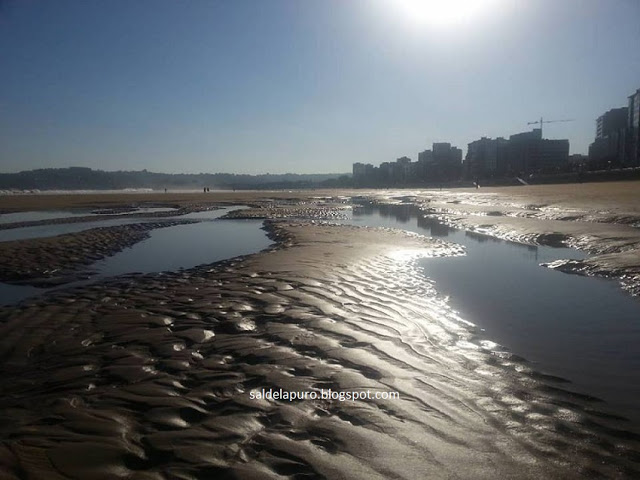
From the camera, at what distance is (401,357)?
5629 millimetres

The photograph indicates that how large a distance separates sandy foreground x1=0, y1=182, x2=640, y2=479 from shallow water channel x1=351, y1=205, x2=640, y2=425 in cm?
39

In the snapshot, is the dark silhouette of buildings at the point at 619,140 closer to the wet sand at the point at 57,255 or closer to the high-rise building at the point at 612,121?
the high-rise building at the point at 612,121

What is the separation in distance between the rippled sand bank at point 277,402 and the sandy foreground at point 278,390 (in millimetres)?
19

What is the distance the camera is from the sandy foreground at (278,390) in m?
3.43

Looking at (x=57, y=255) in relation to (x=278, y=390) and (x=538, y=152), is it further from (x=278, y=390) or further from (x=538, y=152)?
(x=538, y=152)

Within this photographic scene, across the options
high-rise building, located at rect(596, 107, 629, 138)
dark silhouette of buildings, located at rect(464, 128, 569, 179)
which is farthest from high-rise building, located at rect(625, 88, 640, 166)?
high-rise building, located at rect(596, 107, 629, 138)

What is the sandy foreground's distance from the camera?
3.43 meters

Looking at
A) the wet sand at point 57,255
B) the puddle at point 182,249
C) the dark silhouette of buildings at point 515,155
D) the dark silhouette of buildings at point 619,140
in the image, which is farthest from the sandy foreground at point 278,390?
the dark silhouette of buildings at point 515,155

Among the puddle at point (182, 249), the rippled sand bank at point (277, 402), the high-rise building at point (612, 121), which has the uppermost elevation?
the high-rise building at point (612, 121)

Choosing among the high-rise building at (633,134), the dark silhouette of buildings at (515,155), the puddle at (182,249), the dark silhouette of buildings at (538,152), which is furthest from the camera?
the dark silhouette of buildings at (515,155)

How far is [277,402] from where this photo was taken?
4.46 m

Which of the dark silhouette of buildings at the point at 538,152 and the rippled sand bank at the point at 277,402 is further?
the dark silhouette of buildings at the point at 538,152

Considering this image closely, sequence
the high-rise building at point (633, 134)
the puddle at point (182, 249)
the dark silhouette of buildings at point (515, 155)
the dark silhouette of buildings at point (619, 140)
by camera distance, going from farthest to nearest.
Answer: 1. the dark silhouette of buildings at point (515, 155)
2. the high-rise building at point (633, 134)
3. the dark silhouette of buildings at point (619, 140)
4. the puddle at point (182, 249)

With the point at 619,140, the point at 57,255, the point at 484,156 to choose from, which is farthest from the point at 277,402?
the point at 484,156
